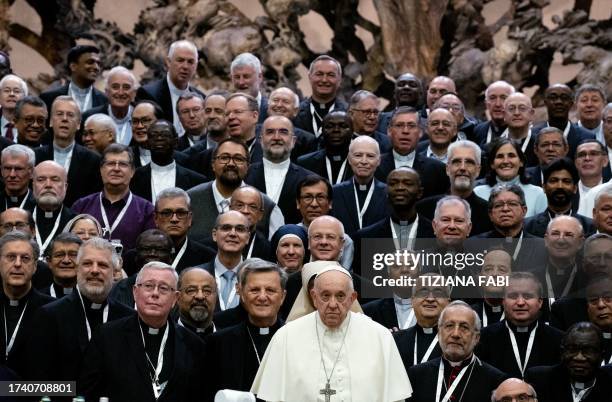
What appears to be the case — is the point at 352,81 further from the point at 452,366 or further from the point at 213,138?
the point at 452,366

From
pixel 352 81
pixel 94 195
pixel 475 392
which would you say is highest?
pixel 352 81

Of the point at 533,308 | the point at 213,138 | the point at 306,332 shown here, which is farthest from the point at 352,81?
the point at 306,332

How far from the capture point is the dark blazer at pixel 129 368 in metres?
9.64

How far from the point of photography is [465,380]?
389 inches

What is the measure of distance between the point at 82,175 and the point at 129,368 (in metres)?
2.80

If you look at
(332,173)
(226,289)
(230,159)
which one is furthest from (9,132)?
(226,289)

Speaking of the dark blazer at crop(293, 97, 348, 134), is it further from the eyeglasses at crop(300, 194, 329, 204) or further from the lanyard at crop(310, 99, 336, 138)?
the eyeglasses at crop(300, 194, 329, 204)

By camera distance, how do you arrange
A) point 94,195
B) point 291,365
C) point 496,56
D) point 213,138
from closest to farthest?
point 291,365, point 94,195, point 213,138, point 496,56

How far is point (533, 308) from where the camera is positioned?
1041 centimetres

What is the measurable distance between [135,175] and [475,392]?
130 inches

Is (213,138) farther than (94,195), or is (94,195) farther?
(213,138)

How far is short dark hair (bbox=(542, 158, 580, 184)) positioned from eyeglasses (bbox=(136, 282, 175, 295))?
304cm

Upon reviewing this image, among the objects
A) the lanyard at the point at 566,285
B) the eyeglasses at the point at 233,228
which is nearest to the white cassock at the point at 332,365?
the eyeglasses at the point at 233,228

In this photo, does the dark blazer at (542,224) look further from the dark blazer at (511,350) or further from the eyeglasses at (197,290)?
the eyeglasses at (197,290)
